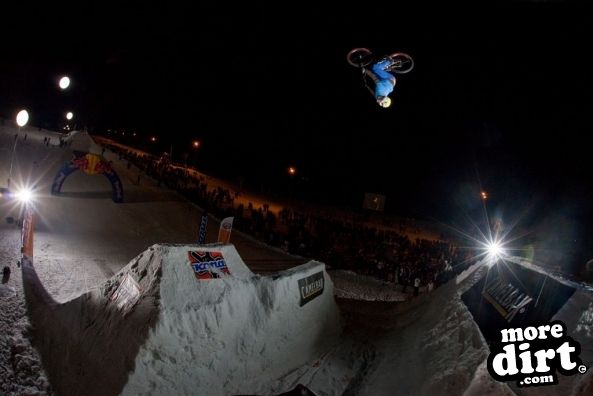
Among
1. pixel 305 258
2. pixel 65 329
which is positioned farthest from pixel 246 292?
pixel 305 258

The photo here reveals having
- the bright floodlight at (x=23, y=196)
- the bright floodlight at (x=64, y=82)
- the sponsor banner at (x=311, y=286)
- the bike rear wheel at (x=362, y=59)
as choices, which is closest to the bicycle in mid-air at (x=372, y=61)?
the bike rear wheel at (x=362, y=59)

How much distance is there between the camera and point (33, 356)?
7.14 m

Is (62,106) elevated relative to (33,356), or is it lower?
elevated

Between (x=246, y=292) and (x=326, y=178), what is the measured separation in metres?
49.5

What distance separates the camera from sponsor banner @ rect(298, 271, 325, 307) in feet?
32.7

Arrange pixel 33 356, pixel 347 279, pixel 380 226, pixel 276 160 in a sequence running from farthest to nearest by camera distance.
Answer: pixel 276 160 → pixel 380 226 → pixel 347 279 → pixel 33 356

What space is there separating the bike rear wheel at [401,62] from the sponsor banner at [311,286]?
275 inches

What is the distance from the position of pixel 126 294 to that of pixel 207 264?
1.74 metres

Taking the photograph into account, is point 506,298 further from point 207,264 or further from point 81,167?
point 81,167

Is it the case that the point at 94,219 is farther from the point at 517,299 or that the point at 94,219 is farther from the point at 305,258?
the point at 517,299

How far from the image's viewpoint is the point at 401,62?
11.6 meters

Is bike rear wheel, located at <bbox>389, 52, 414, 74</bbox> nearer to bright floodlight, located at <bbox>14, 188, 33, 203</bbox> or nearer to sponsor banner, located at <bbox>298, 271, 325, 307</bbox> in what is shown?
sponsor banner, located at <bbox>298, 271, 325, 307</bbox>

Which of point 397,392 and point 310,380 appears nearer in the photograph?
point 397,392

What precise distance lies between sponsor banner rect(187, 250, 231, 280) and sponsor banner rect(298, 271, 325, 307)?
239 cm
